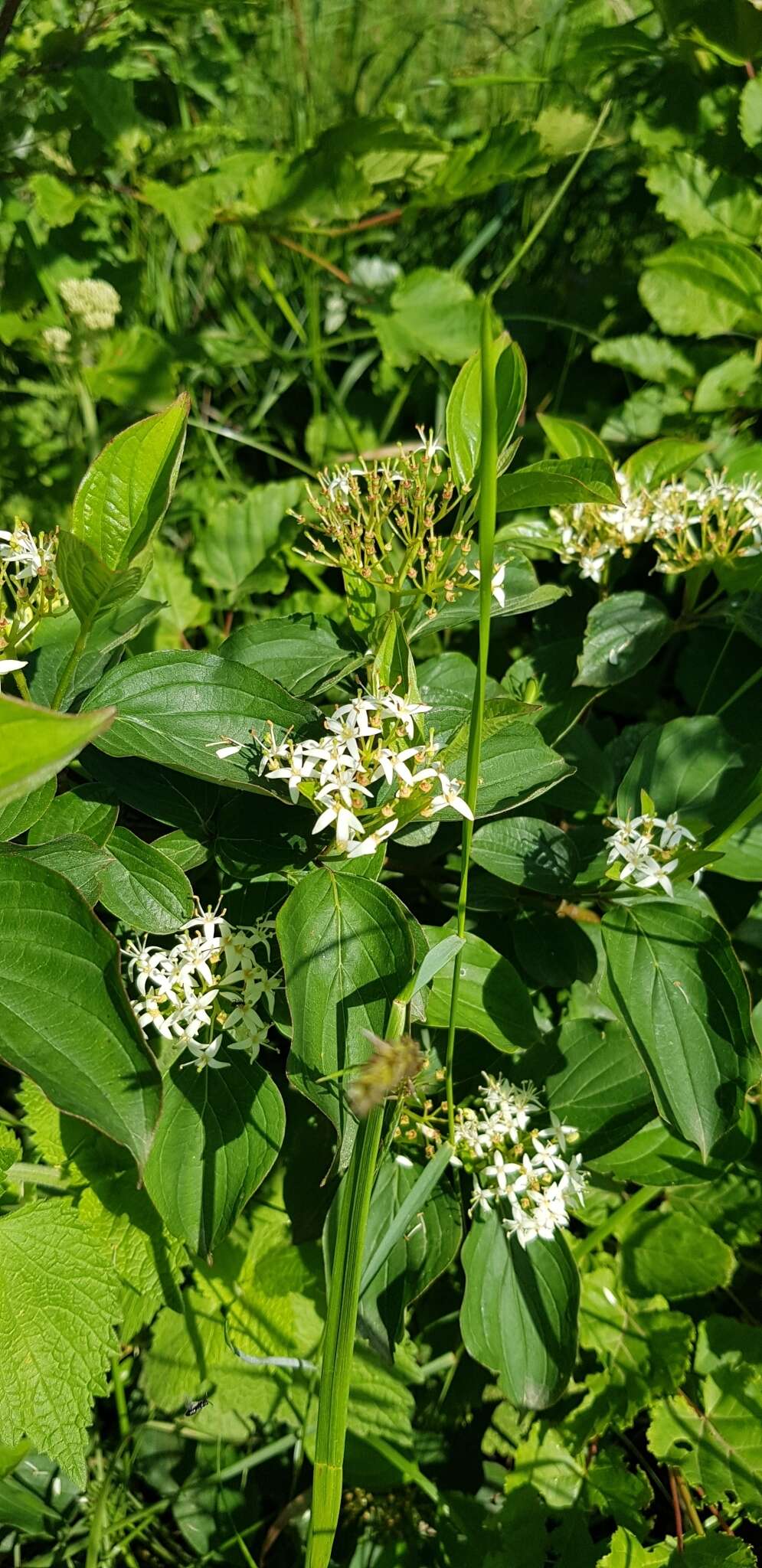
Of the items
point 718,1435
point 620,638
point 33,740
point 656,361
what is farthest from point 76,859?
point 656,361

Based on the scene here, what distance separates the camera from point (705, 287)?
73.0 inches

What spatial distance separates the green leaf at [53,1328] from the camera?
1.10 m

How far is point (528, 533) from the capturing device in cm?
151

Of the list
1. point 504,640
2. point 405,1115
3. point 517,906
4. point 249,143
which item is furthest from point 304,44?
point 405,1115

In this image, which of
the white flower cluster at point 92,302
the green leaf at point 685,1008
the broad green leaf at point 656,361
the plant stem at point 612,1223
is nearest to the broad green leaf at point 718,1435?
the plant stem at point 612,1223

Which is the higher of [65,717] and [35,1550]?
[65,717]

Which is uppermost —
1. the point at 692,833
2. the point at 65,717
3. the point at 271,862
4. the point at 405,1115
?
the point at 65,717

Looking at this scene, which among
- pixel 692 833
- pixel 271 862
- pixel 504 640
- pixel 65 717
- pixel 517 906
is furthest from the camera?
pixel 504 640

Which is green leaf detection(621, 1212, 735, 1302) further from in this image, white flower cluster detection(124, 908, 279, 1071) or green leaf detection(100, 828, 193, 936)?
green leaf detection(100, 828, 193, 936)

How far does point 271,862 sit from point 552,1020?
64 centimetres

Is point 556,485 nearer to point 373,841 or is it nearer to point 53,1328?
point 373,841

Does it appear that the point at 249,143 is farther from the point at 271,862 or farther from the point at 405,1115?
the point at 405,1115

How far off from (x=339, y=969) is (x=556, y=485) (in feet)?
1.67

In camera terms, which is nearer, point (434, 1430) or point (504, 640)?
point (434, 1430)
